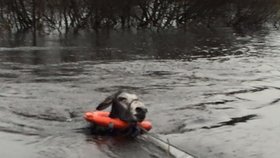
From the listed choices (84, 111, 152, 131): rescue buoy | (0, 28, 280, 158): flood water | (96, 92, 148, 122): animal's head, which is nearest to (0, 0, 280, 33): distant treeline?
(0, 28, 280, 158): flood water

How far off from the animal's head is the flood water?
1.74 ft

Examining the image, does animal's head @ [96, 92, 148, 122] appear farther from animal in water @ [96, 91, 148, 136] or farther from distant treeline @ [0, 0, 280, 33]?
distant treeline @ [0, 0, 280, 33]

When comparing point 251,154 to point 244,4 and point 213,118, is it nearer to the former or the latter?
point 213,118

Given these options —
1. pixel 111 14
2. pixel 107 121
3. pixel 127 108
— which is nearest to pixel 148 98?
pixel 107 121

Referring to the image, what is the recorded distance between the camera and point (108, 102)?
1323cm

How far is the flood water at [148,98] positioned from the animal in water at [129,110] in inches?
12.8

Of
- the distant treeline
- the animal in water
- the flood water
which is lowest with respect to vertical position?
the flood water

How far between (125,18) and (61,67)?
27.6 metres

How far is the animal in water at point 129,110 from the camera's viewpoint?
1230cm

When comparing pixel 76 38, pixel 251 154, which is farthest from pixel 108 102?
pixel 76 38

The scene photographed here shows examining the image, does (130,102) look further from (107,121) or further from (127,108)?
(107,121)

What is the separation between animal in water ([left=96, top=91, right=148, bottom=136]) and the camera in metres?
12.3

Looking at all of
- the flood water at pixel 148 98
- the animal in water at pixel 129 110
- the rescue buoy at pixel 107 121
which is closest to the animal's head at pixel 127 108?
the animal in water at pixel 129 110

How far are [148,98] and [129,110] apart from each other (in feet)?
18.3
